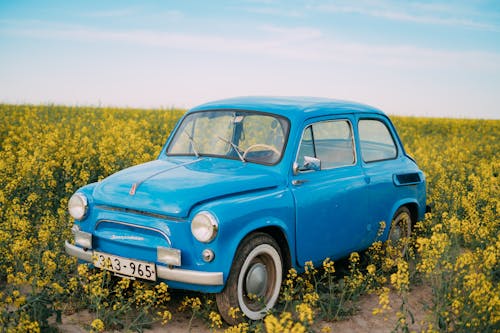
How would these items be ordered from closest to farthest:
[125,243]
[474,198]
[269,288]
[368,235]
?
[125,243] < [269,288] < [368,235] < [474,198]

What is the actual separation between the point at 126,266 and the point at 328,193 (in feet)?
7.04

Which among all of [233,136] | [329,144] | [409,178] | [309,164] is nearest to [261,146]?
[233,136]

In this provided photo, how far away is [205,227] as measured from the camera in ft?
14.5

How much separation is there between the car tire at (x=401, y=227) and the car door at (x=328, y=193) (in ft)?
2.72

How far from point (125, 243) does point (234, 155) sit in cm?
147

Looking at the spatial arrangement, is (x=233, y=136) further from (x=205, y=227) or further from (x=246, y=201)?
(x=205, y=227)

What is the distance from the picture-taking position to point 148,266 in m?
4.59

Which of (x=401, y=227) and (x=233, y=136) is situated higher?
(x=233, y=136)

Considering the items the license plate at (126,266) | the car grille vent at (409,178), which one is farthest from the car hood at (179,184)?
the car grille vent at (409,178)

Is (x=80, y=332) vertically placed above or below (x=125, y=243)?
below

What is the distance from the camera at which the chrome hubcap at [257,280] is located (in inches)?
191

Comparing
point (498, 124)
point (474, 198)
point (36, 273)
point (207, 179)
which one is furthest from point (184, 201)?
point (498, 124)

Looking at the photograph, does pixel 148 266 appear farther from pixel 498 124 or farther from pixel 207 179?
pixel 498 124

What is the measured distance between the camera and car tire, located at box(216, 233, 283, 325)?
4.63 meters
